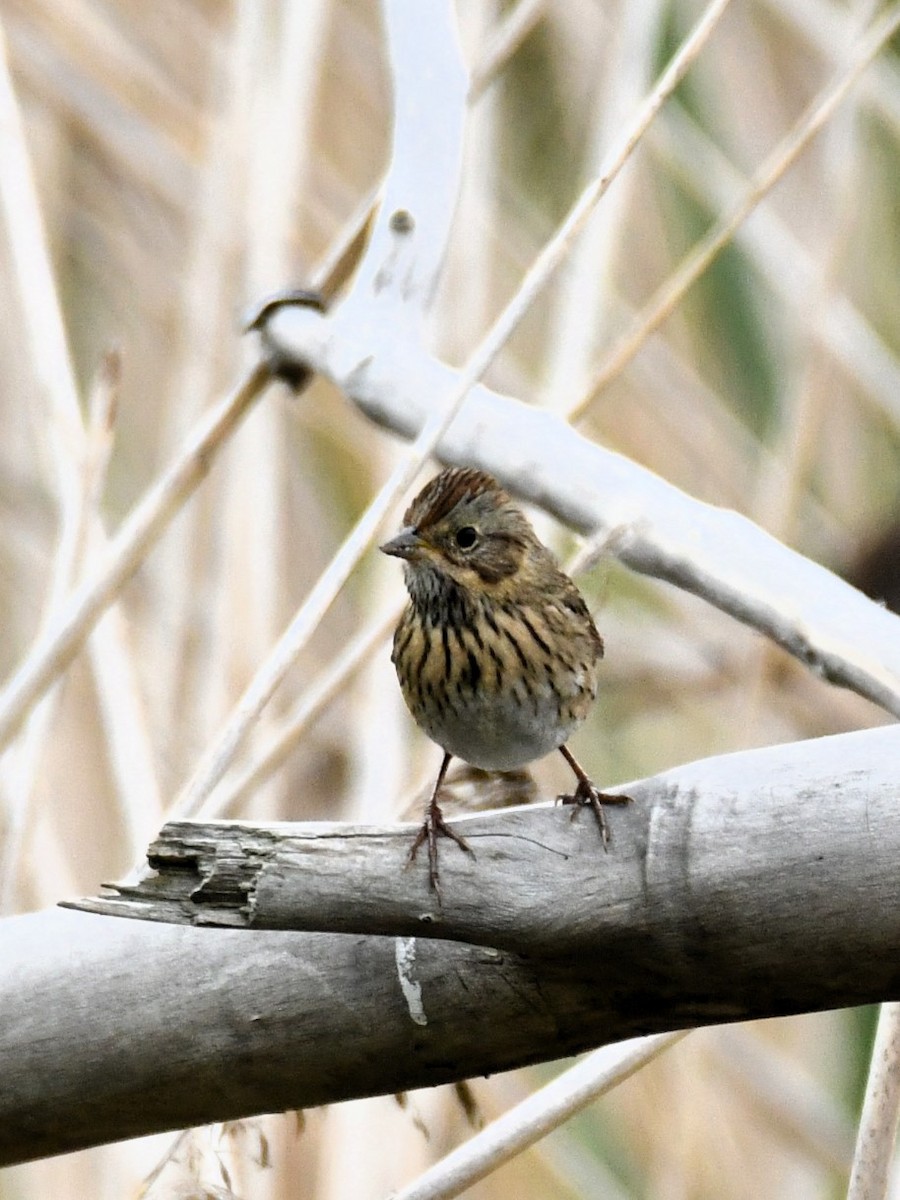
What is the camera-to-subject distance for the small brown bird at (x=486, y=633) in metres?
1.88

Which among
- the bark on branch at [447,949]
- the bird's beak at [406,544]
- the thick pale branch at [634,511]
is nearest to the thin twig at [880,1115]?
the thick pale branch at [634,511]

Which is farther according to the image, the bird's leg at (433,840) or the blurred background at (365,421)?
the blurred background at (365,421)

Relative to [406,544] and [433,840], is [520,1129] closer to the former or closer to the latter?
[433,840]

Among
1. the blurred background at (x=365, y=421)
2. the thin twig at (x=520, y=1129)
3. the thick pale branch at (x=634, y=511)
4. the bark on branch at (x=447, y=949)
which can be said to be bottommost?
the bark on branch at (x=447, y=949)

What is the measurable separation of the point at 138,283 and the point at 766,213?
1.16 meters

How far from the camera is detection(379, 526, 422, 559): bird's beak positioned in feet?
6.11

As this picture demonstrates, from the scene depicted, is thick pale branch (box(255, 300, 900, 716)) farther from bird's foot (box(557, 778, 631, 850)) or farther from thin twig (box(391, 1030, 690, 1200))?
thin twig (box(391, 1030, 690, 1200))

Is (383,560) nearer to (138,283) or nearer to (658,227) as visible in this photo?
(138,283)

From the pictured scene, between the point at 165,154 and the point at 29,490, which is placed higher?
the point at 165,154

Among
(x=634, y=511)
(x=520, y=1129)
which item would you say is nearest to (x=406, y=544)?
(x=634, y=511)

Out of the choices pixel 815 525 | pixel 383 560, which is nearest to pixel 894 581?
pixel 815 525

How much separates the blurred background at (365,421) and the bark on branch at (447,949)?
902mm

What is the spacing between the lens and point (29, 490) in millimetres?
3080

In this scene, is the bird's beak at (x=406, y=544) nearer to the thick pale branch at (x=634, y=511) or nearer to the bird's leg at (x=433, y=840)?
the thick pale branch at (x=634, y=511)
